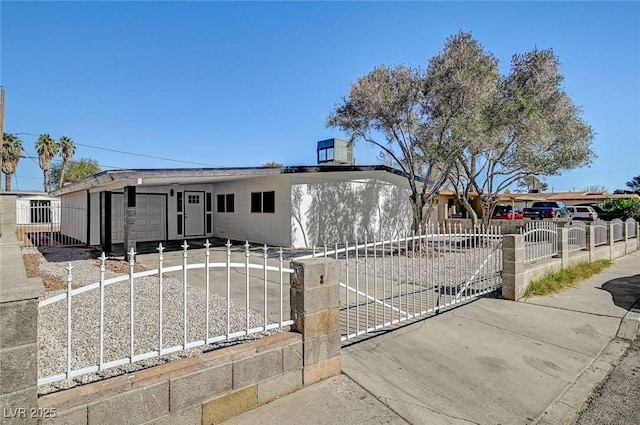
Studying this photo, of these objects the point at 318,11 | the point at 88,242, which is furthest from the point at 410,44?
the point at 88,242

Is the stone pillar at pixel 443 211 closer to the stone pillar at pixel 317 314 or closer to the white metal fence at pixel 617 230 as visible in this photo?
the white metal fence at pixel 617 230

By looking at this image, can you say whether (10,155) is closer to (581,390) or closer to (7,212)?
(7,212)

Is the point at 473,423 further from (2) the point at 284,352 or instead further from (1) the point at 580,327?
(1) the point at 580,327

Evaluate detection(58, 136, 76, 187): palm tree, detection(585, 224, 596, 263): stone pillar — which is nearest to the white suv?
detection(585, 224, 596, 263): stone pillar

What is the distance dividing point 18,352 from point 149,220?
14876 millimetres

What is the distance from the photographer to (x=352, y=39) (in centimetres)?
1230

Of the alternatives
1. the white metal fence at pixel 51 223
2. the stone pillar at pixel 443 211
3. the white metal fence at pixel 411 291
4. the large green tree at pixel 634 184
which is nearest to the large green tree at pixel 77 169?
the white metal fence at pixel 51 223

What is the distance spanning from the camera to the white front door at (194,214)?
16506mm

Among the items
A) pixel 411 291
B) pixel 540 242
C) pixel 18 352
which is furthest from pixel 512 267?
pixel 18 352

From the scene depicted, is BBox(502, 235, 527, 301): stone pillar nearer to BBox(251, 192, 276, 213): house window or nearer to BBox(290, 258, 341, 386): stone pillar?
BBox(290, 258, 341, 386): stone pillar

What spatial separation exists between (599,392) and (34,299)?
4725mm

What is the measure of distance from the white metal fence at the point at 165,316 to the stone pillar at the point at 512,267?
13.6 ft

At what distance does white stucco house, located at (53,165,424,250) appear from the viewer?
13461mm

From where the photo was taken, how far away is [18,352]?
6.14 ft
